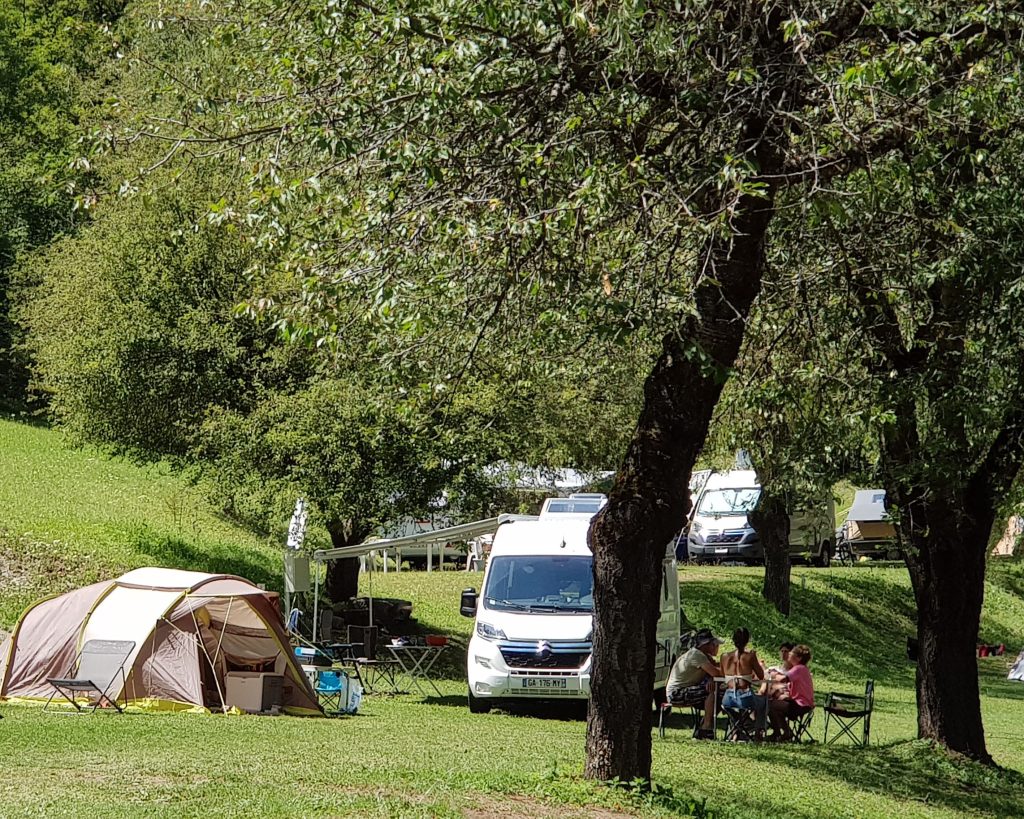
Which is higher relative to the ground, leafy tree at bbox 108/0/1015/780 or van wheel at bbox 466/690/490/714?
leafy tree at bbox 108/0/1015/780

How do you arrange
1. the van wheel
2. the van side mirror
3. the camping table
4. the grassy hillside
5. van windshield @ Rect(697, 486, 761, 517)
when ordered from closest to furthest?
the van wheel, the van side mirror, the camping table, the grassy hillside, van windshield @ Rect(697, 486, 761, 517)

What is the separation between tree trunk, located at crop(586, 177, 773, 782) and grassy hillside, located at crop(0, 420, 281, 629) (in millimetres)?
14243

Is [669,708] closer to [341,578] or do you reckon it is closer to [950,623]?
[950,623]

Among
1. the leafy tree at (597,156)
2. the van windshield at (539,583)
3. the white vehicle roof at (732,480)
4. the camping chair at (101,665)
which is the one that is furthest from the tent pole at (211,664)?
the white vehicle roof at (732,480)

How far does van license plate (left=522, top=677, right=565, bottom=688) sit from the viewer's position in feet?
50.5

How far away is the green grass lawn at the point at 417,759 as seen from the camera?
799 centimetres

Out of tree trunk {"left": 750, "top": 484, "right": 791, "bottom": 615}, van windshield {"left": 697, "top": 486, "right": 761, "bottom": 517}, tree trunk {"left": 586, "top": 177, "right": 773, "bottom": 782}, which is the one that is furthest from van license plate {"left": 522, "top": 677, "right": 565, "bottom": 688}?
van windshield {"left": 697, "top": 486, "right": 761, "bottom": 517}

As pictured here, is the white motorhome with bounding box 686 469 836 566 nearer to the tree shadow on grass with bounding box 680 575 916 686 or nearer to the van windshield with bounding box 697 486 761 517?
the van windshield with bounding box 697 486 761 517

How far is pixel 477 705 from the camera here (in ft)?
52.8

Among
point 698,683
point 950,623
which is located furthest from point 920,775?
point 698,683

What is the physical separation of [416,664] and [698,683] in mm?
5074

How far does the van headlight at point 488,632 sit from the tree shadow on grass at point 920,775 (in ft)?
13.0

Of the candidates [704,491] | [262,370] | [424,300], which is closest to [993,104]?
[424,300]

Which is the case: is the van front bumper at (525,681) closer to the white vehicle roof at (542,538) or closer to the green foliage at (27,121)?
the white vehicle roof at (542,538)
